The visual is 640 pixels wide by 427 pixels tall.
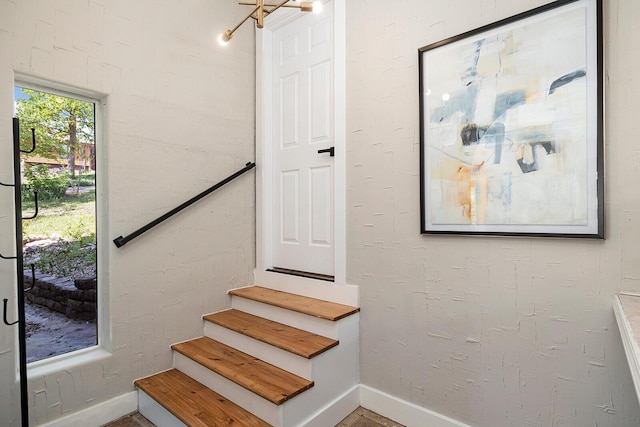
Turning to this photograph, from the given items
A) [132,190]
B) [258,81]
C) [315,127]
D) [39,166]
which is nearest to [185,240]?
[132,190]

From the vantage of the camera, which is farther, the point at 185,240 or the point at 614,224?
the point at 185,240

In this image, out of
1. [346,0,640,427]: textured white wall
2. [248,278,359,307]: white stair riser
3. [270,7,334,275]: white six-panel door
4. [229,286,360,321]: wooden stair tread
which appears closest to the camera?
[346,0,640,427]: textured white wall

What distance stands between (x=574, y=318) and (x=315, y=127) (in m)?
1.91

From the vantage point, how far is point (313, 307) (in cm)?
215

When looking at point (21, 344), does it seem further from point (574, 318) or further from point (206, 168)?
point (574, 318)

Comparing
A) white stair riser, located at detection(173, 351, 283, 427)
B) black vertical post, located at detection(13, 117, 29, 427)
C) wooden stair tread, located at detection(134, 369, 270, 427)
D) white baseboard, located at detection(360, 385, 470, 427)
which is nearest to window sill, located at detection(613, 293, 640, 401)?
white baseboard, located at detection(360, 385, 470, 427)

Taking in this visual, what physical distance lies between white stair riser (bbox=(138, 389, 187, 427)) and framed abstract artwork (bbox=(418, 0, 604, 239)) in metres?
1.74

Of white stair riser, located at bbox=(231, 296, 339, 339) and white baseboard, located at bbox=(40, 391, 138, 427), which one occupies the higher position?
white stair riser, located at bbox=(231, 296, 339, 339)

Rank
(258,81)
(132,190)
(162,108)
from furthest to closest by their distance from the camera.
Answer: (258,81), (162,108), (132,190)

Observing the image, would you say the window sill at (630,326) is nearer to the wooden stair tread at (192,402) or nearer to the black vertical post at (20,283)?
the wooden stair tread at (192,402)

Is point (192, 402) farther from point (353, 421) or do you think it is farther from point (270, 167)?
point (270, 167)

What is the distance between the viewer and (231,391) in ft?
6.06

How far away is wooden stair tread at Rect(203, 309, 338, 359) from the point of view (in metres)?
1.85

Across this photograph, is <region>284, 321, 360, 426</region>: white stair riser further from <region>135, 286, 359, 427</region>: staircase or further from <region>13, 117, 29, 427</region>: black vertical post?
<region>13, 117, 29, 427</region>: black vertical post
